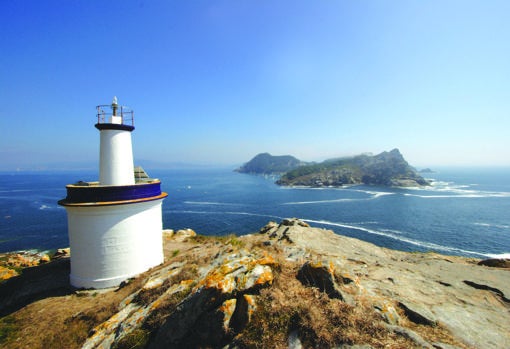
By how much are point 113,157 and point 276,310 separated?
12455 mm

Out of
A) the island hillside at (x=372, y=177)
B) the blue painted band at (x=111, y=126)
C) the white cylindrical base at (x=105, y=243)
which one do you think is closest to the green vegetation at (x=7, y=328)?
the white cylindrical base at (x=105, y=243)

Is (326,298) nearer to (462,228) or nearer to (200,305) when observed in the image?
(200,305)

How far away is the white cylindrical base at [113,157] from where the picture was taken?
13773mm

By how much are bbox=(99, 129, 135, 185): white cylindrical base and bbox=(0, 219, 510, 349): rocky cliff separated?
588cm

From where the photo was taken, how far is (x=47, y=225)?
54500 millimetres

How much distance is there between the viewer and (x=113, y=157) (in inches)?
548

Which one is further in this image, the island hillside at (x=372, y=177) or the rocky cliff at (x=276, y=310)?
the island hillside at (x=372, y=177)

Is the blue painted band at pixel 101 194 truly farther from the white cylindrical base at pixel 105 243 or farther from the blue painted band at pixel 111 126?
the blue painted band at pixel 111 126

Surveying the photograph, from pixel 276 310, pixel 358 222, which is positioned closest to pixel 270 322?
pixel 276 310

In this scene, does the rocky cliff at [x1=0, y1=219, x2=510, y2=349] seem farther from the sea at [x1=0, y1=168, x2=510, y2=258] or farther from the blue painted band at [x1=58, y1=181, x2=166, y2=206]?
the sea at [x1=0, y1=168, x2=510, y2=258]

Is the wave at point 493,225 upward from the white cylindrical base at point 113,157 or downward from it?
downward

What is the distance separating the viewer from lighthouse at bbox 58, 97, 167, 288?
12875 mm

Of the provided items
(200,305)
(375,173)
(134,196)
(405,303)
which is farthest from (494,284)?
(375,173)

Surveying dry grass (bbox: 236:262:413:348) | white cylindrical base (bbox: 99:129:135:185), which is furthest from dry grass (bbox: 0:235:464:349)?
white cylindrical base (bbox: 99:129:135:185)
